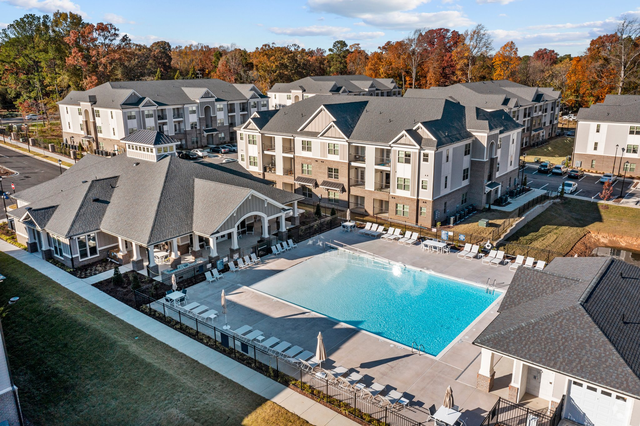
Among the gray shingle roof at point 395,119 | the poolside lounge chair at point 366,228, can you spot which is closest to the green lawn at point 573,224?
the gray shingle roof at point 395,119

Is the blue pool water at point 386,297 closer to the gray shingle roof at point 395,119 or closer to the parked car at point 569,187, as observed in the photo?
the gray shingle roof at point 395,119

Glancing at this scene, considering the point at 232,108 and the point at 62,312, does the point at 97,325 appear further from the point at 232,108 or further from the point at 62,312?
the point at 232,108

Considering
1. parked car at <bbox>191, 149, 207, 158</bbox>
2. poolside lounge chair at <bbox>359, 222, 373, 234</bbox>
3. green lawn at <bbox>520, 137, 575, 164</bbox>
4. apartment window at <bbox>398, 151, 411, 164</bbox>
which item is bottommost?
poolside lounge chair at <bbox>359, 222, 373, 234</bbox>

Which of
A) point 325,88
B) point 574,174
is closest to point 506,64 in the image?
point 325,88

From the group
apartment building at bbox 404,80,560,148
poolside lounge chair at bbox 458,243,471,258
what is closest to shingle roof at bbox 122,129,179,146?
poolside lounge chair at bbox 458,243,471,258

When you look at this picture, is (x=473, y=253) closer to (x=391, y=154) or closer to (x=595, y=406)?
(x=391, y=154)

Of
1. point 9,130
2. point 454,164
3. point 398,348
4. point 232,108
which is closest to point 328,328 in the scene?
point 398,348

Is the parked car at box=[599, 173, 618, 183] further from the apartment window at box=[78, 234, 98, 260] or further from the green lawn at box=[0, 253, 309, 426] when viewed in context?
the apartment window at box=[78, 234, 98, 260]
